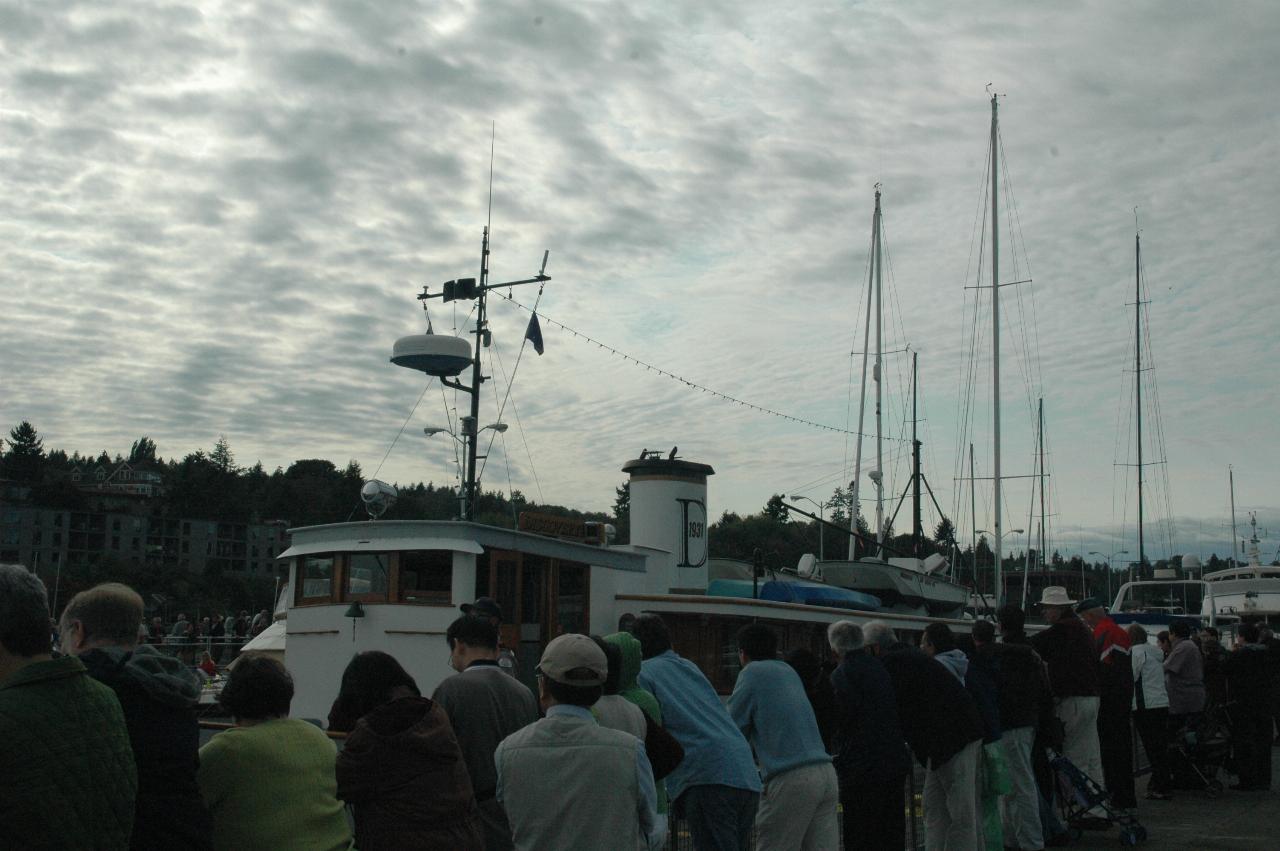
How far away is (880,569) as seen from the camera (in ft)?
80.1

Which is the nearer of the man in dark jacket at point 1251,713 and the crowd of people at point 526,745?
the crowd of people at point 526,745

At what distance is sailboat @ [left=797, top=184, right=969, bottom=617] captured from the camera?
79.9 ft

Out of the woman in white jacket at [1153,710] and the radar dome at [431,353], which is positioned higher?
the radar dome at [431,353]

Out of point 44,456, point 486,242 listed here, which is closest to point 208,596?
point 44,456

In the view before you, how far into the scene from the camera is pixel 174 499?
112m

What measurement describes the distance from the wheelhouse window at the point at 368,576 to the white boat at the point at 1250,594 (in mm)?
20552

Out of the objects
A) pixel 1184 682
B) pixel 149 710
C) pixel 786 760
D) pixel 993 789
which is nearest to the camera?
pixel 149 710

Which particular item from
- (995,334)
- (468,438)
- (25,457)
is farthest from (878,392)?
(25,457)

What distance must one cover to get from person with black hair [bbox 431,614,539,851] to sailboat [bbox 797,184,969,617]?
16.8 metres

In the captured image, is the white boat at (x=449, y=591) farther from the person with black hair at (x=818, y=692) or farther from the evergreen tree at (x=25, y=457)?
the evergreen tree at (x=25, y=457)

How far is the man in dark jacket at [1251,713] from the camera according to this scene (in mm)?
13164

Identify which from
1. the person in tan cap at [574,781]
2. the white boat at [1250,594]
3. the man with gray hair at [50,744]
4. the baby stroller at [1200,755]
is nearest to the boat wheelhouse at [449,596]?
the baby stroller at [1200,755]

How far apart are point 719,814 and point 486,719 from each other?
145cm

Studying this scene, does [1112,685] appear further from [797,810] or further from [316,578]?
[316,578]
